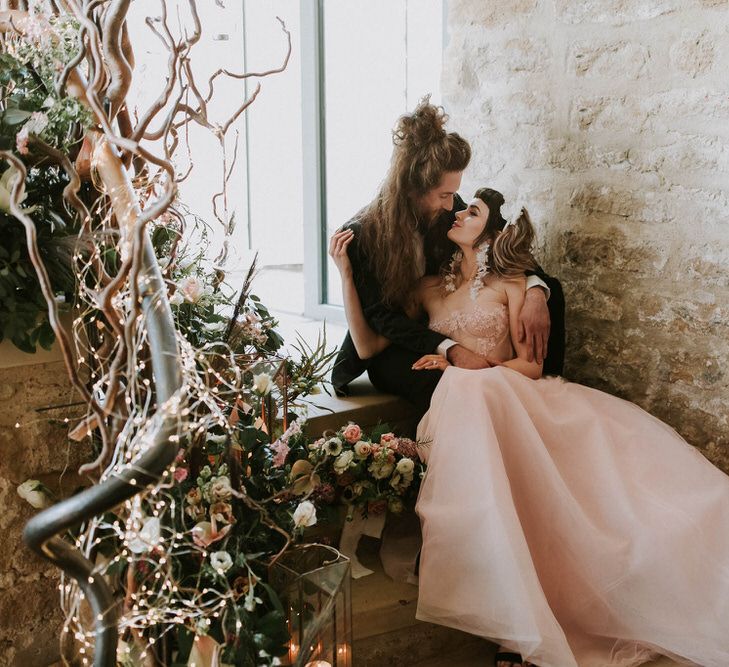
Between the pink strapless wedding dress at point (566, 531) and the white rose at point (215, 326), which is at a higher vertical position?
the white rose at point (215, 326)

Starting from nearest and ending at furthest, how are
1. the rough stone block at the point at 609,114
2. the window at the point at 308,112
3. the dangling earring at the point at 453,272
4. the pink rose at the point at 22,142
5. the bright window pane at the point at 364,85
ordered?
the pink rose at the point at 22,142 → the rough stone block at the point at 609,114 → the dangling earring at the point at 453,272 → the bright window pane at the point at 364,85 → the window at the point at 308,112

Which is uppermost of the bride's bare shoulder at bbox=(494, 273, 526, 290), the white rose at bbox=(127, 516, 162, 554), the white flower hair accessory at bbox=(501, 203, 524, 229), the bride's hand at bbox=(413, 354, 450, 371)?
the white flower hair accessory at bbox=(501, 203, 524, 229)

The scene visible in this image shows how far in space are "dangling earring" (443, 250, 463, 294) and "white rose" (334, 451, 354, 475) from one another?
0.78 meters

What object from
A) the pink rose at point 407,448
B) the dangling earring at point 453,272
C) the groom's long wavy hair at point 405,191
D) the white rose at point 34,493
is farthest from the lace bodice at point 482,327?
the white rose at point 34,493

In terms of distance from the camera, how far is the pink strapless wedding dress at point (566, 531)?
2.12m

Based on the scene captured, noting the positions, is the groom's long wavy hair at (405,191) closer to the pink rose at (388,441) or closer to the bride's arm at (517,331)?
the bride's arm at (517,331)

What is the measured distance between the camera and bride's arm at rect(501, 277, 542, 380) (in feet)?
8.91

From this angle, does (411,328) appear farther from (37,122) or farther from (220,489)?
(37,122)

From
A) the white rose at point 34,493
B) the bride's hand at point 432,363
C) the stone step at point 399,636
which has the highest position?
the bride's hand at point 432,363

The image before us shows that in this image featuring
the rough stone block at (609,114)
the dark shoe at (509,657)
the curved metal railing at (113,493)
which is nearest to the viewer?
the curved metal railing at (113,493)

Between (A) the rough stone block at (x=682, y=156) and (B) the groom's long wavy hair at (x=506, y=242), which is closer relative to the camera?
(A) the rough stone block at (x=682, y=156)

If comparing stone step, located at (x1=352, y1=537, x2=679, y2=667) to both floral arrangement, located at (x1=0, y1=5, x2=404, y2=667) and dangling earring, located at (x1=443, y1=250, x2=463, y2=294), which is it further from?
dangling earring, located at (x1=443, y1=250, x2=463, y2=294)

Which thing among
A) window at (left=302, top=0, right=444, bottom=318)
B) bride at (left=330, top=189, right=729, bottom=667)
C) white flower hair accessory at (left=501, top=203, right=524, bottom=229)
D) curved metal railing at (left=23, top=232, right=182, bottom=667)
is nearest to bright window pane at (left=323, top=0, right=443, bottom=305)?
window at (left=302, top=0, right=444, bottom=318)

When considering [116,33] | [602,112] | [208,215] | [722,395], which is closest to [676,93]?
[602,112]
